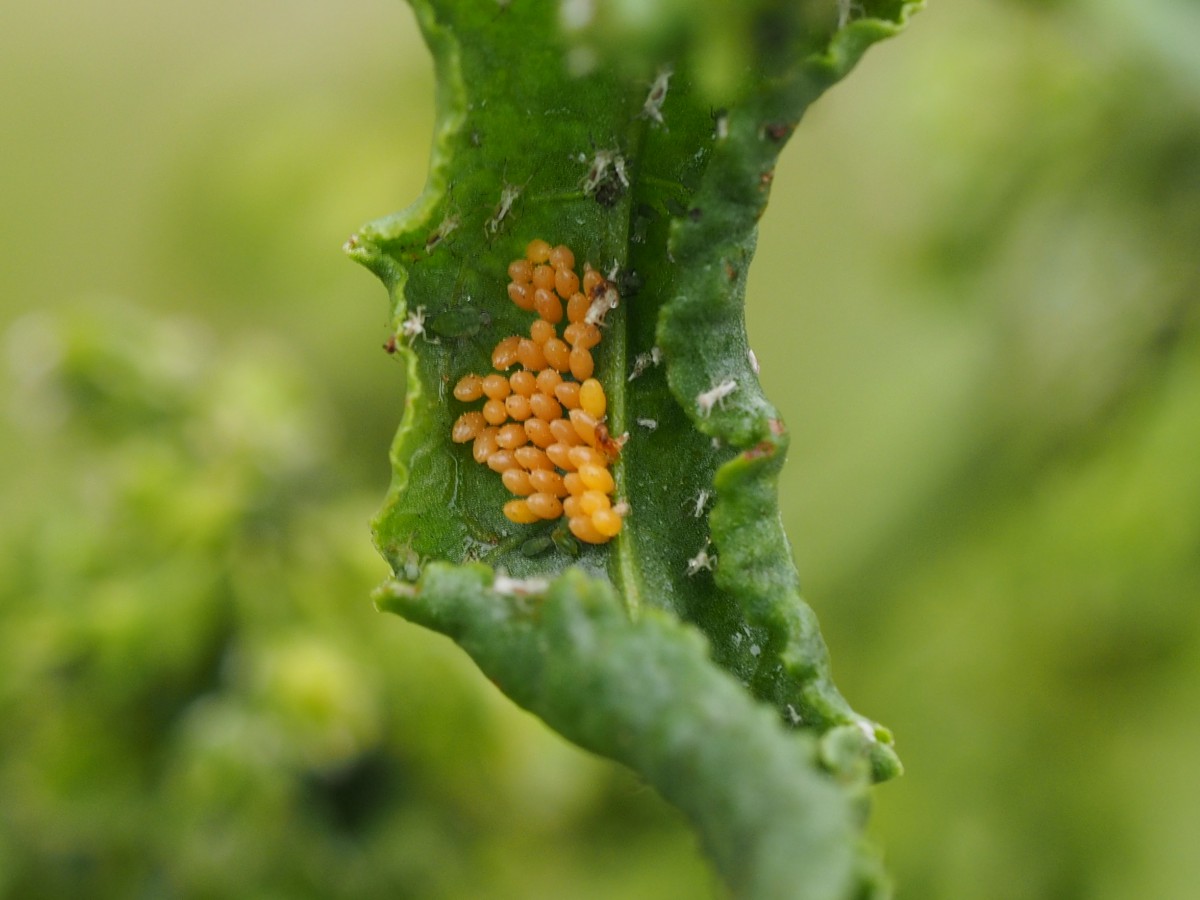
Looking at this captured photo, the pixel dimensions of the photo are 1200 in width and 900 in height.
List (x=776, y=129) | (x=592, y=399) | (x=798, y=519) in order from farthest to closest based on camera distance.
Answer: (x=798, y=519) → (x=592, y=399) → (x=776, y=129)

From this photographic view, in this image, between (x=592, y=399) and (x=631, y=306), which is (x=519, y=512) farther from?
(x=631, y=306)

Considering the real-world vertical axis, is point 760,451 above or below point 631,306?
below

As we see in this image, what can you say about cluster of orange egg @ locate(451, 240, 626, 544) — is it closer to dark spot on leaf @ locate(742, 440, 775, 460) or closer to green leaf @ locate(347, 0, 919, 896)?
green leaf @ locate(347, 0, 919, 896)

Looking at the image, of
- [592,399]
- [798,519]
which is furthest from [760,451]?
[798,519]

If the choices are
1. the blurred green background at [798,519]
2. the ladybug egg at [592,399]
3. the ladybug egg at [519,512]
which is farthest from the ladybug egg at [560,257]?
the blurred green background at [798,519]

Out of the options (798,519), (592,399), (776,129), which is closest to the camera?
(776,129)
